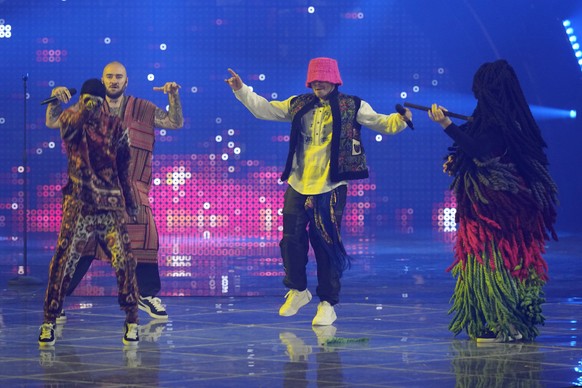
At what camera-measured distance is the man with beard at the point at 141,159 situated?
745 cm

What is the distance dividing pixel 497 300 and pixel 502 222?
0.39 meters

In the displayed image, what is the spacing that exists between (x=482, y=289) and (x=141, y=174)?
2302mm

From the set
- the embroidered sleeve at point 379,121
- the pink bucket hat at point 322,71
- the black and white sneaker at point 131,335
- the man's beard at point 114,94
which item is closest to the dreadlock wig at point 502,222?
the embroidered sleeve at point 379,121

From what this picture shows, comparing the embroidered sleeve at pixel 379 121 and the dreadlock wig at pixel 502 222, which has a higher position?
the embroidered sleeve at pixel 379 121

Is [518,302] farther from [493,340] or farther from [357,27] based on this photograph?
[357,27]

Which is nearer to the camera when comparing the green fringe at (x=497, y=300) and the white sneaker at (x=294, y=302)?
the green fringe at (x=497, y=300)

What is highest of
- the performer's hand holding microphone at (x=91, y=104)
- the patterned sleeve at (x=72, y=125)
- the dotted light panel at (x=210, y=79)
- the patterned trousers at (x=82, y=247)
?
the dotted light panel at (x=210, y=79)

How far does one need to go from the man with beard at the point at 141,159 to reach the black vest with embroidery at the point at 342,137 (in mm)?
686

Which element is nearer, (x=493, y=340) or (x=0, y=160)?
(x=493, y=340)

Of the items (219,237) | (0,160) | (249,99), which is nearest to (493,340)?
(249,99)

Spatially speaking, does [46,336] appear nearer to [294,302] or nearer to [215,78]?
[294,302]

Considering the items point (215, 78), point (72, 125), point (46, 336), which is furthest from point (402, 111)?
point (215, 78)

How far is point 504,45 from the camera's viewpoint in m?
17.6

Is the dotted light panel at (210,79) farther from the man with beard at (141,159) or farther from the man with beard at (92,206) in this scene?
the man with beard at (92,206)
